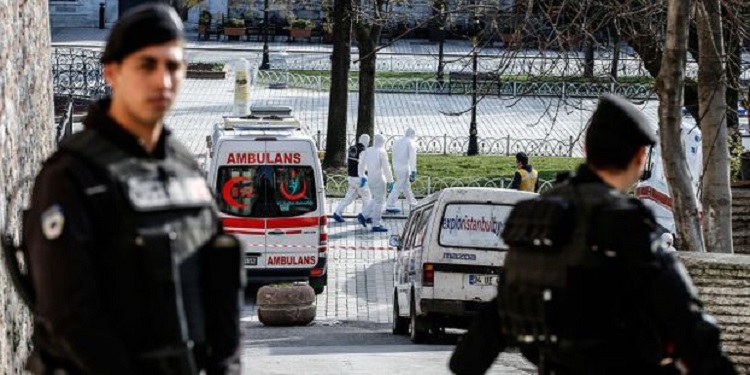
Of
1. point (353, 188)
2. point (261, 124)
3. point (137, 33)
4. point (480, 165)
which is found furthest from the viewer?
point (480, 165)

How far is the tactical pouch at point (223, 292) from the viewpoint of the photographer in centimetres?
489

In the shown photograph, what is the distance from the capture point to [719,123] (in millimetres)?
14227

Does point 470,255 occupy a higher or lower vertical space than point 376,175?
higher

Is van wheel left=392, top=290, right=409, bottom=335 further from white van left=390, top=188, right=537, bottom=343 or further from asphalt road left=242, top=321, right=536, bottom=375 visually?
white van left=390, top=188, right=537, bottom=343

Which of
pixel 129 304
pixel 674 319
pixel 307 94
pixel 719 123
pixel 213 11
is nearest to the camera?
pixel 129 304

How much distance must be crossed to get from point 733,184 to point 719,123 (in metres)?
6.28

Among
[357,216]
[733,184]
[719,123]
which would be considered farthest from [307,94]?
[719,123]

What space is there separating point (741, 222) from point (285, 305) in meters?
5.43

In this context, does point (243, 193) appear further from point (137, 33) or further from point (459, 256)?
point (137, 33)

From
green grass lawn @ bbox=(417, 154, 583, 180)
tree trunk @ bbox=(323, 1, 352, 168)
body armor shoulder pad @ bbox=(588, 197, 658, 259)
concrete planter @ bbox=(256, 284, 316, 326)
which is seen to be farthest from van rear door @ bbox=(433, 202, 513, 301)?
tree trunk @ bbox=(323, 1, 352, 168)

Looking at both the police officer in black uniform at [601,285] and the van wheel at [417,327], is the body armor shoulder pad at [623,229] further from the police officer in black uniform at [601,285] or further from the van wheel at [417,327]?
the van wheel at [417,327]

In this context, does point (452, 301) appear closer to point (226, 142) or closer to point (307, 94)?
point (226, 142)

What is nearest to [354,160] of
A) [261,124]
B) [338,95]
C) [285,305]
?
[338,95]

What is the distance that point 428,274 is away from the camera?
17.9m
